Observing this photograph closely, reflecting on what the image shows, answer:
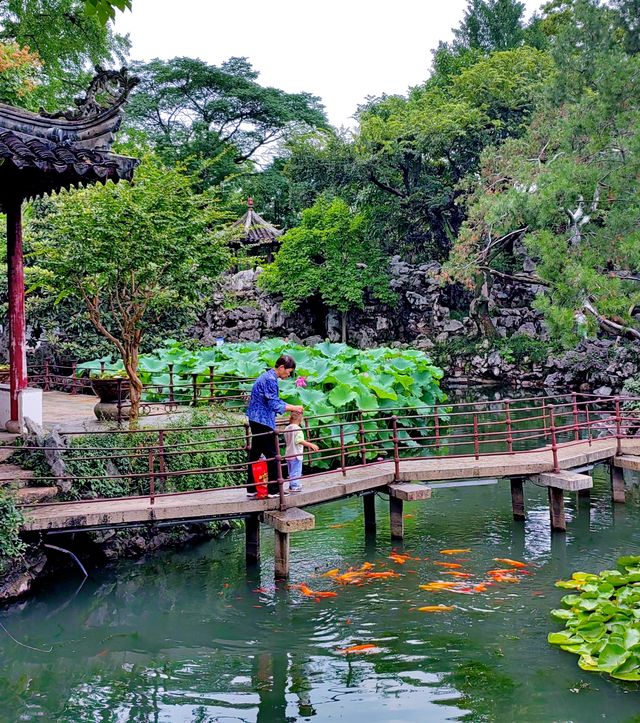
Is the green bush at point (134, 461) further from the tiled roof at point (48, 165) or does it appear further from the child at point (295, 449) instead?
the tiled roof at point (48, 165)

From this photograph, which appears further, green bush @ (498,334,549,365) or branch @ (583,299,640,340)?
green bush @ (498,334,549,365)

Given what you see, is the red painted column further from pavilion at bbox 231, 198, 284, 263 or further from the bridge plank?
pavilion at bbox 231, 198, 284, 263

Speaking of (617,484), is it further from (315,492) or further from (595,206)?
(595,206)

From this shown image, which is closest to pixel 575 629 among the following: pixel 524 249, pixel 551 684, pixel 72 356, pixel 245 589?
pixel 551 684

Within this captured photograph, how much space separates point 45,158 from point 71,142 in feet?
2.14

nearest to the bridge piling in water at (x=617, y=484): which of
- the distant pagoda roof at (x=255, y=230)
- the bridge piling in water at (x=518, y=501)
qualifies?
the bridge piling in water at (x=518, y=501)

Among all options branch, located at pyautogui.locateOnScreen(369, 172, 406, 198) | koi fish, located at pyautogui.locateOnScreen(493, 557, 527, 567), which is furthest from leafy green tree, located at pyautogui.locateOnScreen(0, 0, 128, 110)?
koi fish, located at pyautogui.locateOnScreen(493, 557, 527, 567)

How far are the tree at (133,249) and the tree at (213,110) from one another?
2424cm

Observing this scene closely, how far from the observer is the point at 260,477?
30.5ft

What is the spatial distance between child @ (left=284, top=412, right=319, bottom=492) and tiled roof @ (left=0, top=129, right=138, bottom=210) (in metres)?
3.48

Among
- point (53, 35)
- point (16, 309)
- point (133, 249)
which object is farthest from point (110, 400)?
point (53, 35)

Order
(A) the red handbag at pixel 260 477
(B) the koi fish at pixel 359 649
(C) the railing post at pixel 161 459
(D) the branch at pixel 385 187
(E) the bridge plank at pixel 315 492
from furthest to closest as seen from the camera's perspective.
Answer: (D) the branch at pixel 385 187
(C) the railing post at pixel 161 459
(A) the red handbag at pixel 260 477
(E) the bridge plank at pixel 315 492
(B) the koi fish at pixel 359 649

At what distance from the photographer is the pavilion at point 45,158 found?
27.5 ft

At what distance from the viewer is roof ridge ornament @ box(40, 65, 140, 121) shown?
895 cm
